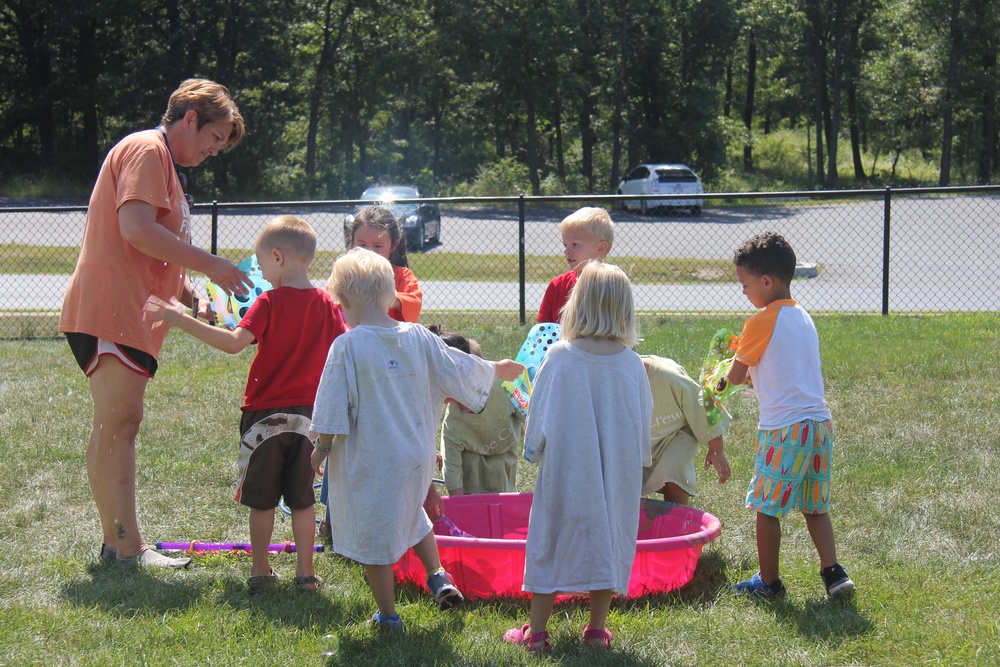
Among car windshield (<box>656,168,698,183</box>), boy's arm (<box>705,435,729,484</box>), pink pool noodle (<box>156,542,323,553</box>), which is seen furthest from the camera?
car windshield (<box>656,168,698,183</box>)

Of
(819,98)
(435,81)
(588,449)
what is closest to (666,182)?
(435,81)

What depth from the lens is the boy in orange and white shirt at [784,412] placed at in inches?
146

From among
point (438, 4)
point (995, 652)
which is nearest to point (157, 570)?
point (995, 652)

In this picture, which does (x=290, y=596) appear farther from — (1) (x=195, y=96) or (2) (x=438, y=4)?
(2) (x=438, y=4)

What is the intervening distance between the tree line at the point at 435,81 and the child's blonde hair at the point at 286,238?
29.9 meters

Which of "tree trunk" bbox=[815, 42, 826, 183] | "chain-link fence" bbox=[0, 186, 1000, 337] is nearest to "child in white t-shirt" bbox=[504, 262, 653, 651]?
"chain-link fence" bbox=[0, 186, 1000, 337]

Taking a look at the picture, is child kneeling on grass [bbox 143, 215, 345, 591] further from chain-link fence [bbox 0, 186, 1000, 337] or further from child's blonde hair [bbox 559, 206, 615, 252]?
chain-link fence [bbox 0, 186, 1000, 337]

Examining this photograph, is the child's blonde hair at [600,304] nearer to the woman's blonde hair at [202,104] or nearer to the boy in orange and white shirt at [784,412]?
the boy in orange and white shirt at [784,412]

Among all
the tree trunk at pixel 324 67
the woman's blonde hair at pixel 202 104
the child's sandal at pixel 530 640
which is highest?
the tree trunk at pixel 324 67

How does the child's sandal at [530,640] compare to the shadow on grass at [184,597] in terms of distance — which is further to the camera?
the shadow on grass at [184,597]

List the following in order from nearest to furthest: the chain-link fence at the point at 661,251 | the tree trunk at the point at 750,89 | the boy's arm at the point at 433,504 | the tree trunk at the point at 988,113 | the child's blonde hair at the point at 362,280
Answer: the child's blonde hair at the point at 362,280 < the boy's arm at the point at 433,504 < the chain-link fence at the point at 661,251 < the tree trunk at the point at 988,113 < the tree trunk at the point at 750,89

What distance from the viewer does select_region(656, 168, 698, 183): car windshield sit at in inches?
1190

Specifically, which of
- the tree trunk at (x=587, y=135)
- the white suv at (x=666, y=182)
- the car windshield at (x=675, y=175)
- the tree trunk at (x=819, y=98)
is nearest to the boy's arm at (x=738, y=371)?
the white suv at (x=666, y=182)

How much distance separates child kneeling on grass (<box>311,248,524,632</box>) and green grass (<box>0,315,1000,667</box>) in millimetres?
340
